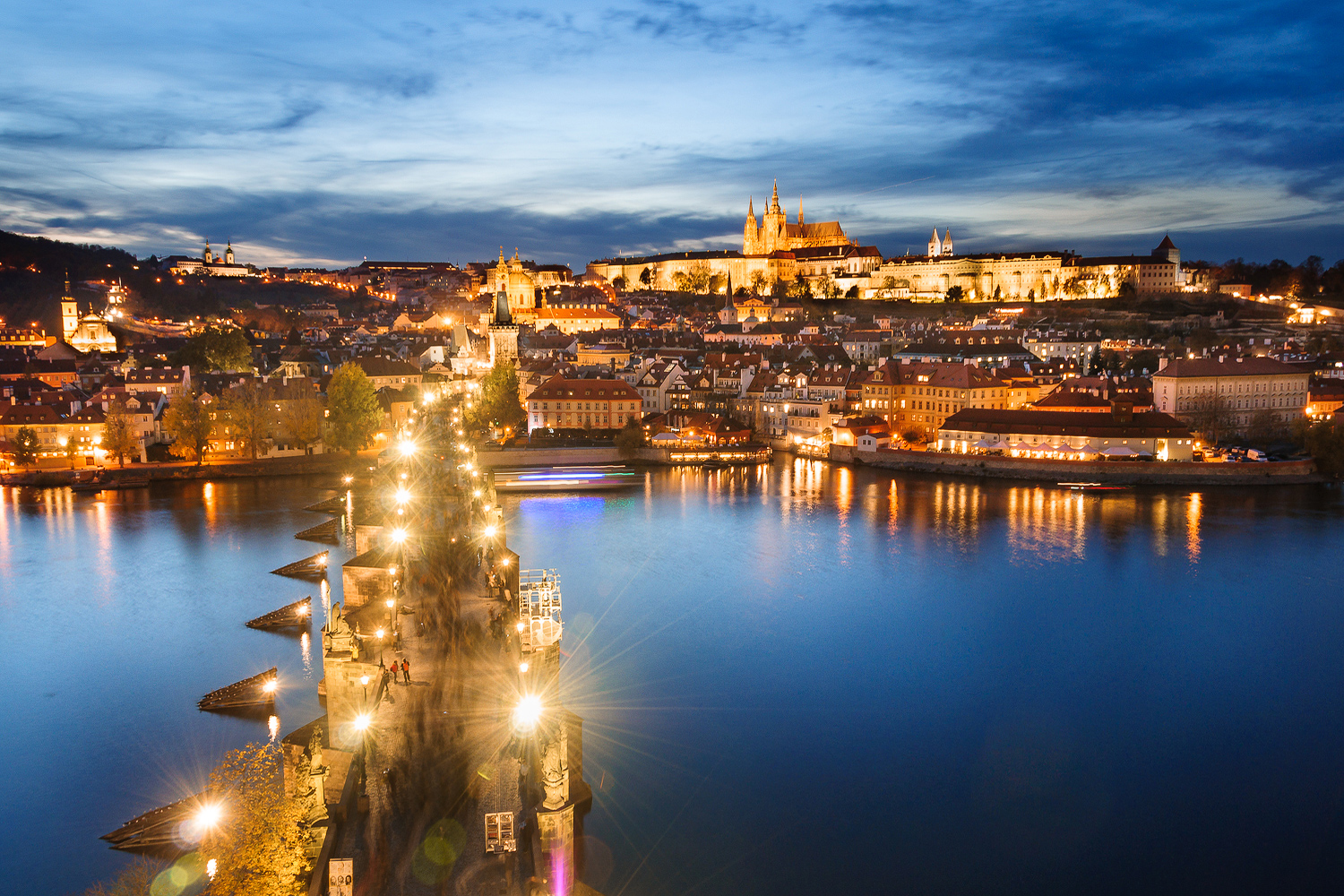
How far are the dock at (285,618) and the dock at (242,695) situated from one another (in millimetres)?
1449

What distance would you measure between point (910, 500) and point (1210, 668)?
6474mm

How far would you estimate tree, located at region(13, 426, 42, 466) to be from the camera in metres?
15.0

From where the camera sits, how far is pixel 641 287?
157ft

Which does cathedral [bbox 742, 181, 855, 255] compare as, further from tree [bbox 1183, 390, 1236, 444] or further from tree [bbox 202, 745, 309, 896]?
tree [bbox 202, 745, 309, 896]

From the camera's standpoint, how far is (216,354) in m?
22.5

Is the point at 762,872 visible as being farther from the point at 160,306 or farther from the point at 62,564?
the point at 160,306

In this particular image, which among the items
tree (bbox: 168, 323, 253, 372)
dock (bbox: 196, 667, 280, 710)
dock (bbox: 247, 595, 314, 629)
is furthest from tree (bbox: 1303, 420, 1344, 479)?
tree (bbox: 168, 323, 253, 372)

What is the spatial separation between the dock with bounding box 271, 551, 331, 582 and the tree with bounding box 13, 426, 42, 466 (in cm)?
853

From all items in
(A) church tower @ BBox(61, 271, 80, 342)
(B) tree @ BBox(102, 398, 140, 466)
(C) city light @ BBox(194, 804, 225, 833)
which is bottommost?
(C) city light @ BBox(194, 804, 225, 833)

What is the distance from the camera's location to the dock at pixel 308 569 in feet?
30.0

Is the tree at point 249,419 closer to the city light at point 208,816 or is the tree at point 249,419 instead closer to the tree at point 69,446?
the tree at point 69,446

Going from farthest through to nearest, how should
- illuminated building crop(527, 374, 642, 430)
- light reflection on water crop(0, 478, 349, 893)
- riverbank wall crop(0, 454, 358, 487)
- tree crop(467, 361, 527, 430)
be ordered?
tree crop(467, 361, 527, 430)
illuminated building crop(527, 374, 642, 430)
riverbank wall crop(0, 454, 358, 487)
light reflection on water crop(0, 478, 349, 893)

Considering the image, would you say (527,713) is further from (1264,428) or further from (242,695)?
(1264,428)

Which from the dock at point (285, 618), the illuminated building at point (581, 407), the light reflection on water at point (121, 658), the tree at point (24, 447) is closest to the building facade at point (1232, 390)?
the illuminated building at point (581, 407)
